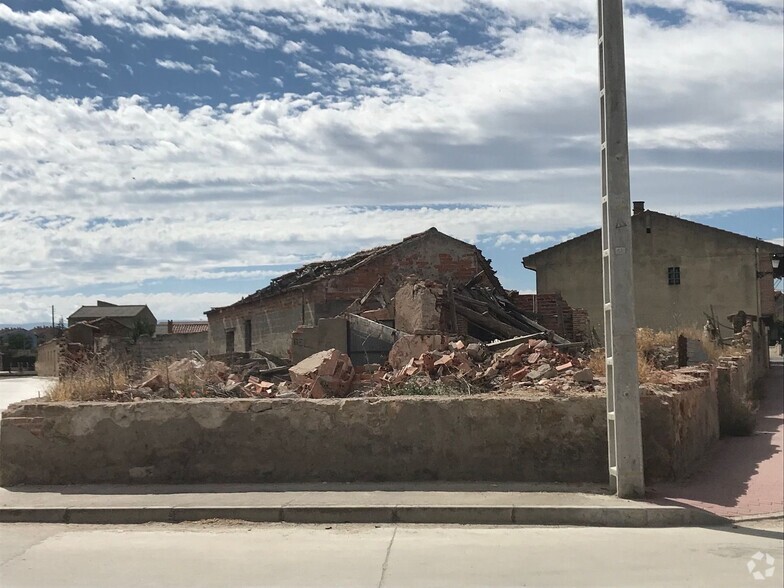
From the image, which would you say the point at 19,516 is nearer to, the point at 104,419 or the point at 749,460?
the point at 104,419

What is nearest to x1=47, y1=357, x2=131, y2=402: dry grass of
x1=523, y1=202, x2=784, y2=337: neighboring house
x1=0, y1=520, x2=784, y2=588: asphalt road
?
x1=0, y1=520, x2=784, y2=588: asphalt road

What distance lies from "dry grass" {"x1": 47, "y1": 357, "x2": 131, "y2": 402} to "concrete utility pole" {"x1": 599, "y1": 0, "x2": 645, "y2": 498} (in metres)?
6.18

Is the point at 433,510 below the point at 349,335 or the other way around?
below

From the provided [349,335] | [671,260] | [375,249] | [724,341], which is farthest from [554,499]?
[671,260]

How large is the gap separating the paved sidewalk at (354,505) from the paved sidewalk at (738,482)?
1.68 ft

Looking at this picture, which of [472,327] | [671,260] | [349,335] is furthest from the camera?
[671,260]

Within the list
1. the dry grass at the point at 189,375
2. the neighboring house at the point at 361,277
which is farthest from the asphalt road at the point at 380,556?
the neighboring house at the point at 361,277

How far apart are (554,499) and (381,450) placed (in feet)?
6.76

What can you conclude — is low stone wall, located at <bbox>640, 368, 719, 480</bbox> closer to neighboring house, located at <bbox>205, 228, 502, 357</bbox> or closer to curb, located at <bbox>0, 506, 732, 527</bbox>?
curb, located at <bbox>0, 506, 732, 527</bbox>

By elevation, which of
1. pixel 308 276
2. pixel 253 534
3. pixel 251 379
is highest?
pixel 308 276

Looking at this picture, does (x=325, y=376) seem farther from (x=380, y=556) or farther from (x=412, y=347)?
(x=380, y=556)

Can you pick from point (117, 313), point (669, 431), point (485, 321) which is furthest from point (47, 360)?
point (669, 431)

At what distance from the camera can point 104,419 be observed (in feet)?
29.9

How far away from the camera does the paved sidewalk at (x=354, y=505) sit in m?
7.52
